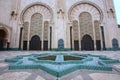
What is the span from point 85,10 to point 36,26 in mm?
4594

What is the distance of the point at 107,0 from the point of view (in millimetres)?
8695

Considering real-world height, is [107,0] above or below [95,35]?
above

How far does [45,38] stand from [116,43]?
5.79 m

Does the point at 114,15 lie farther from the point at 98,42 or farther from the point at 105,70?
the point at 105,70

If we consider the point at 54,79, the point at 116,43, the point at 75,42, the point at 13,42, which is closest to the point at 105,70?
the point at 54,79

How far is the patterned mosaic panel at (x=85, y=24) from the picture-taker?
8.45m

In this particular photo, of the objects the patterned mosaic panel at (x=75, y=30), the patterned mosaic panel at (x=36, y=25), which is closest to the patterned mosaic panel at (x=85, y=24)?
the patterned mosaic panel at (x=75, y=30)

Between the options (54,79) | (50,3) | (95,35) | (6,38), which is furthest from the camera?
(50,3)

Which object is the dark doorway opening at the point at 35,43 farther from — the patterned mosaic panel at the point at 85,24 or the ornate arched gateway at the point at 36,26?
the patterned mosaic panel at the point at 85,24

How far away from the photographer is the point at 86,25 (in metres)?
8.56

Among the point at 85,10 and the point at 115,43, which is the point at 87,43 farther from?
the point at 85,10

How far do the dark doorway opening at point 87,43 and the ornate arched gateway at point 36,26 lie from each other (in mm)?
2971

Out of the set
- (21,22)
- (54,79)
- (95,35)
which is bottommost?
(54,79)

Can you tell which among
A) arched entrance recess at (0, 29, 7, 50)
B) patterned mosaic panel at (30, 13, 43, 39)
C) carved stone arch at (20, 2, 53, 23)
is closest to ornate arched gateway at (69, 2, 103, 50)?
carved stone arch at (20, 2, 53, 23)
